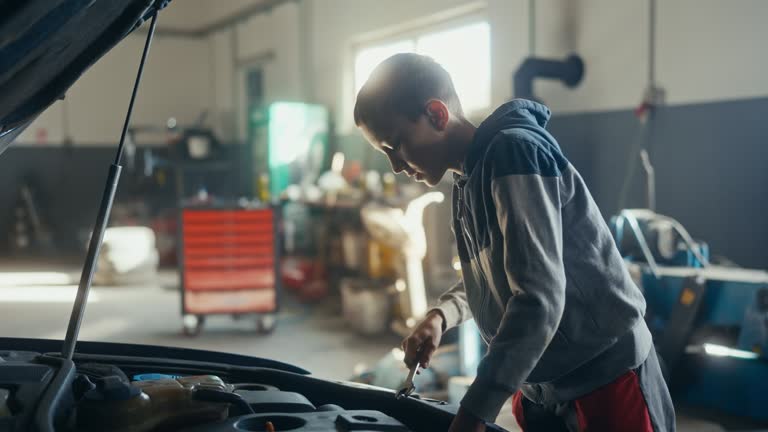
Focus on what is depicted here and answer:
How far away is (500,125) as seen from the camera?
3.54 ft

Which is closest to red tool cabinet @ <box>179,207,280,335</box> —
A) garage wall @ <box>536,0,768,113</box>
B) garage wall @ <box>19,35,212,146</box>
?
garage wall @ <box>536,0,768,113</box>

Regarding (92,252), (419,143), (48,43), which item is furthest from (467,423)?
(48,43)

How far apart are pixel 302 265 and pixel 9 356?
16.5ft

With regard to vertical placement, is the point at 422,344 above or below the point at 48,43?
below

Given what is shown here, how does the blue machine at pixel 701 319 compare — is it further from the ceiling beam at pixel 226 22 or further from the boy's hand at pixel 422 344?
the ceiling beam at pixel 226 22

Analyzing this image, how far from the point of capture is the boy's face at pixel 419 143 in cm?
113

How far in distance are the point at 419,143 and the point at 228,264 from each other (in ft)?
12.7

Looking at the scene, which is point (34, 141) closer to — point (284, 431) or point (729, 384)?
point (729, 384)

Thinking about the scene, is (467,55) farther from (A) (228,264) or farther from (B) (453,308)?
(B) (453,308)

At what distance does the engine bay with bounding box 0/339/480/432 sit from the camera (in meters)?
0.90

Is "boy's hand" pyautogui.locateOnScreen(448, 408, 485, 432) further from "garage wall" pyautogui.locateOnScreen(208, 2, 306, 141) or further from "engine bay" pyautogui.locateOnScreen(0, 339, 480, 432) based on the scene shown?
"garage wall" pyautogui.locateOnScreen(208, 2, 306, 141)

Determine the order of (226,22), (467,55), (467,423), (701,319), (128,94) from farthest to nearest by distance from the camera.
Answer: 1. (128,94)
2. (226,22)
3. (467,55)
4. (701,319)
5. (467,423)

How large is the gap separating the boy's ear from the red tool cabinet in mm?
3833

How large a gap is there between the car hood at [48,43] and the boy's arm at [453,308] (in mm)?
710
